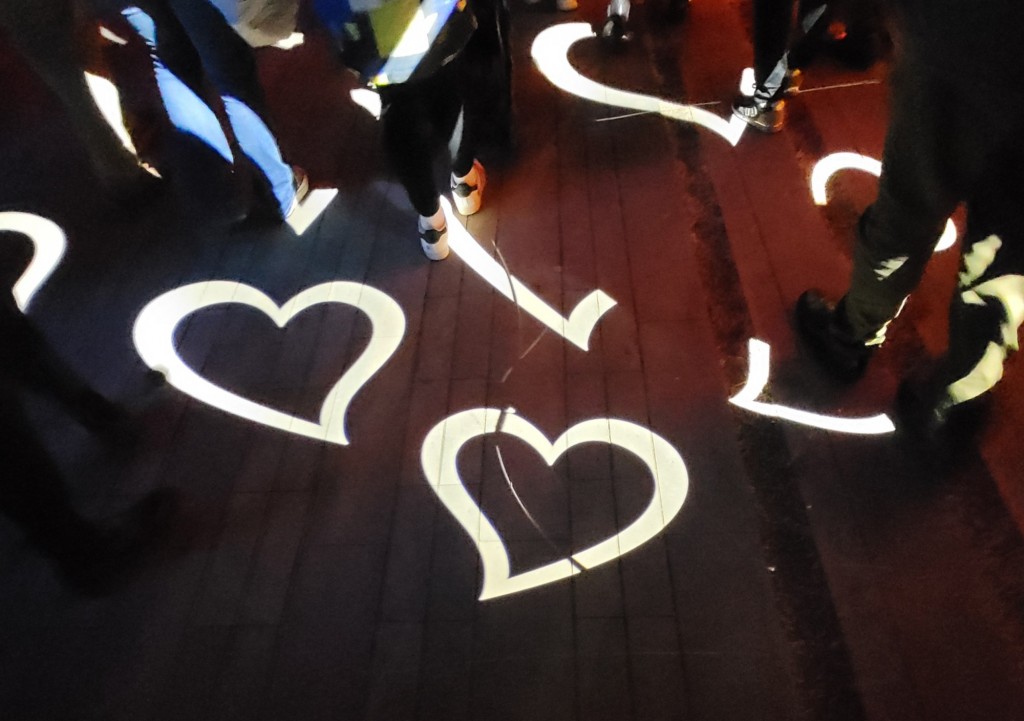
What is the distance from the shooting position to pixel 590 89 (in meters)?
1.98

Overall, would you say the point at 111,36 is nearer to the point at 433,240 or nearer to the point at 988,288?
the point at 433,240

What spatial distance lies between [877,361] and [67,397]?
153 centimetres

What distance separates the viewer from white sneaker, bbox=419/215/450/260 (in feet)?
4.98

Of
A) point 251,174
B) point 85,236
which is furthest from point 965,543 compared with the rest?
point 85,236

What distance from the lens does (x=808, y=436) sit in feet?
3.87

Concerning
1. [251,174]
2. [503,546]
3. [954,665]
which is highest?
[251,174]

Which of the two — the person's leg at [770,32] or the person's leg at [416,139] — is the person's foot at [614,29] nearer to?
the person's leg at [770,32]

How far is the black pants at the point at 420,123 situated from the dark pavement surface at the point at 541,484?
0.66ft

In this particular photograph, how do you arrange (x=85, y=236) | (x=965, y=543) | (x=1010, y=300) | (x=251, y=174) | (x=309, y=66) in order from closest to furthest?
(x=1010, y=300), (x=965, y=543), (x=85, y=236), (x=251, y=174), (x=309, y=66)

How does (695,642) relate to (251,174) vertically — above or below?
below

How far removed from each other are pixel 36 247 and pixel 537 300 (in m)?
1.32

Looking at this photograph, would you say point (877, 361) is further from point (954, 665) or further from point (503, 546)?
point (503, 546)

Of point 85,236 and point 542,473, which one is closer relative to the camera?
point 542,473

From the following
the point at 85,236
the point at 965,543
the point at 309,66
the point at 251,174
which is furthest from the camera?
the point at 309,66
